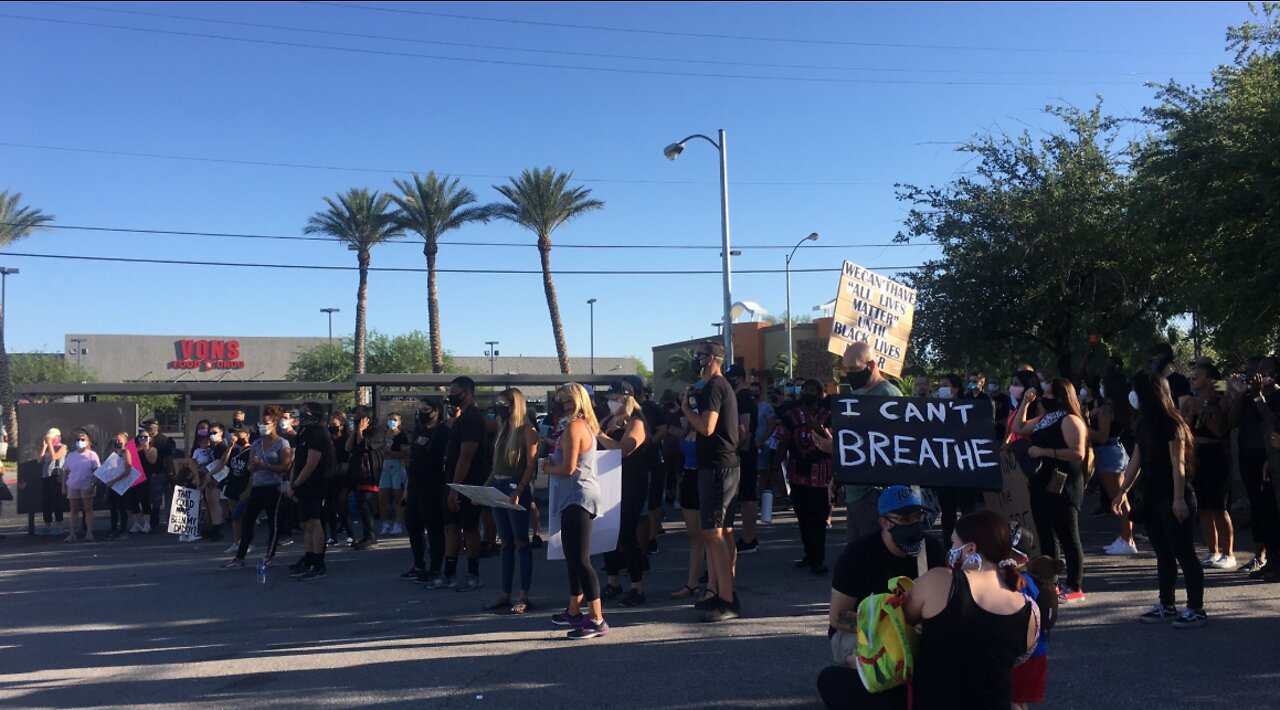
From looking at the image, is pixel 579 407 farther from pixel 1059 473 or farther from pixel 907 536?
pixel 1059 473

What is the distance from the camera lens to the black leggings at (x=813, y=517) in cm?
914

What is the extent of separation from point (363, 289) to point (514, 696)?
98.1ft

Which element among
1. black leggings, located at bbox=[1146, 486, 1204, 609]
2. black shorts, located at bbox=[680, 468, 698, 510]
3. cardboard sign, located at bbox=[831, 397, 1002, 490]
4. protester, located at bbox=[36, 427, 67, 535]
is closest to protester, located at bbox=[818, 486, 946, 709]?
cardboard sign, located at bbox=[831, 397, 1002, 490]

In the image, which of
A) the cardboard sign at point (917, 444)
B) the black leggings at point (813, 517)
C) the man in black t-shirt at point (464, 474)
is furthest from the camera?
the black leggings at point (813, 517)

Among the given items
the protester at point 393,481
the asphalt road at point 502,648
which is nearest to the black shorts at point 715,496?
the asphalt road at point 502,648

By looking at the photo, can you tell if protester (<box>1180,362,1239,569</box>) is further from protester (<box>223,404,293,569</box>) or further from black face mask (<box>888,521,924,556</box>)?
protester (<box>223,404,293,569</box>)

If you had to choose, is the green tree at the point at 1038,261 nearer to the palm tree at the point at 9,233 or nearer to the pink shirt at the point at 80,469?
the pink shirt at the point at 80,469

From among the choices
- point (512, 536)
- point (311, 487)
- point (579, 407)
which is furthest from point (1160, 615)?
point (311, 487)

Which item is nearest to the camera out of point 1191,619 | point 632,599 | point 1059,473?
point 1191,619

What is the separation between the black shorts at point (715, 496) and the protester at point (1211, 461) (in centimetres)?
446

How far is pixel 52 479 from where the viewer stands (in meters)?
14.5

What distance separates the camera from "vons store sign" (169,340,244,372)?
57.1m

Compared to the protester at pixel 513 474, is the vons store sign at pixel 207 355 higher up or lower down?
higher up

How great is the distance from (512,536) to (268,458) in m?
3.78
